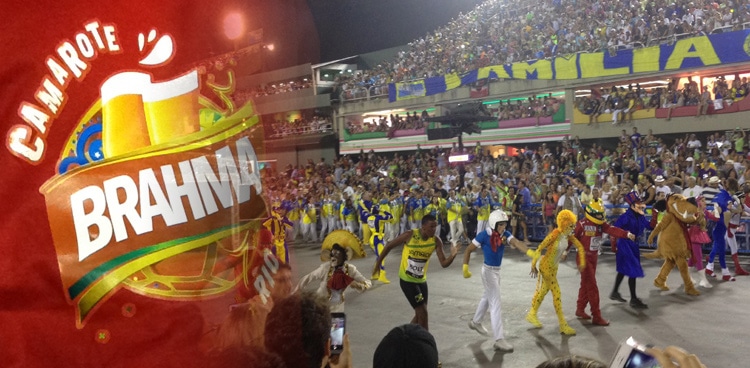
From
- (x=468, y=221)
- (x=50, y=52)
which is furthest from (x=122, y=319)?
→ (x=468, y=221)

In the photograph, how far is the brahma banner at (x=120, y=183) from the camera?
1.38 meters

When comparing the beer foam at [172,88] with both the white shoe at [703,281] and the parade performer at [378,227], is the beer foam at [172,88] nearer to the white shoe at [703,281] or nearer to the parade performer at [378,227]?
the white shoe at [703,281]

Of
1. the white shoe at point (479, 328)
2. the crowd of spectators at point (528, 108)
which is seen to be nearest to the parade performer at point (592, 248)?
the white shoe at point (479, 328)

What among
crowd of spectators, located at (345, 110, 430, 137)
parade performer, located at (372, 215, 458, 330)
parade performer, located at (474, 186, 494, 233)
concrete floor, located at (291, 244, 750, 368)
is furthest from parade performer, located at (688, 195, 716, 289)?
crowd of spectators, located at (345, 110, 430, 137)

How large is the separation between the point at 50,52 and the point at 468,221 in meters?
15.7

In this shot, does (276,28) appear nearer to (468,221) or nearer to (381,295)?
(381,295)

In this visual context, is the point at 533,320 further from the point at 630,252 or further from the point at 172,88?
the point at 172,88

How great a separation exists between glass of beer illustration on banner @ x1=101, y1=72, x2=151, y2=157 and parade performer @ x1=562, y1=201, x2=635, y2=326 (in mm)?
7151

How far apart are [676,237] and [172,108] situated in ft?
30.6


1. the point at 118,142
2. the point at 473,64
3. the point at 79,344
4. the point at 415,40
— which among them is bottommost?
the point at 79,344

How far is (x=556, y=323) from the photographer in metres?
7.81

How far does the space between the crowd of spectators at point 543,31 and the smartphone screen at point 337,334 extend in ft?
63.2

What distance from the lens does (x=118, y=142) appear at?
1425 millimetres

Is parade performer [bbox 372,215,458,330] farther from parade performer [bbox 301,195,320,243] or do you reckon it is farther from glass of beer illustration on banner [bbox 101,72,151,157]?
A: parade performer [bbox 301,195,320,243]
